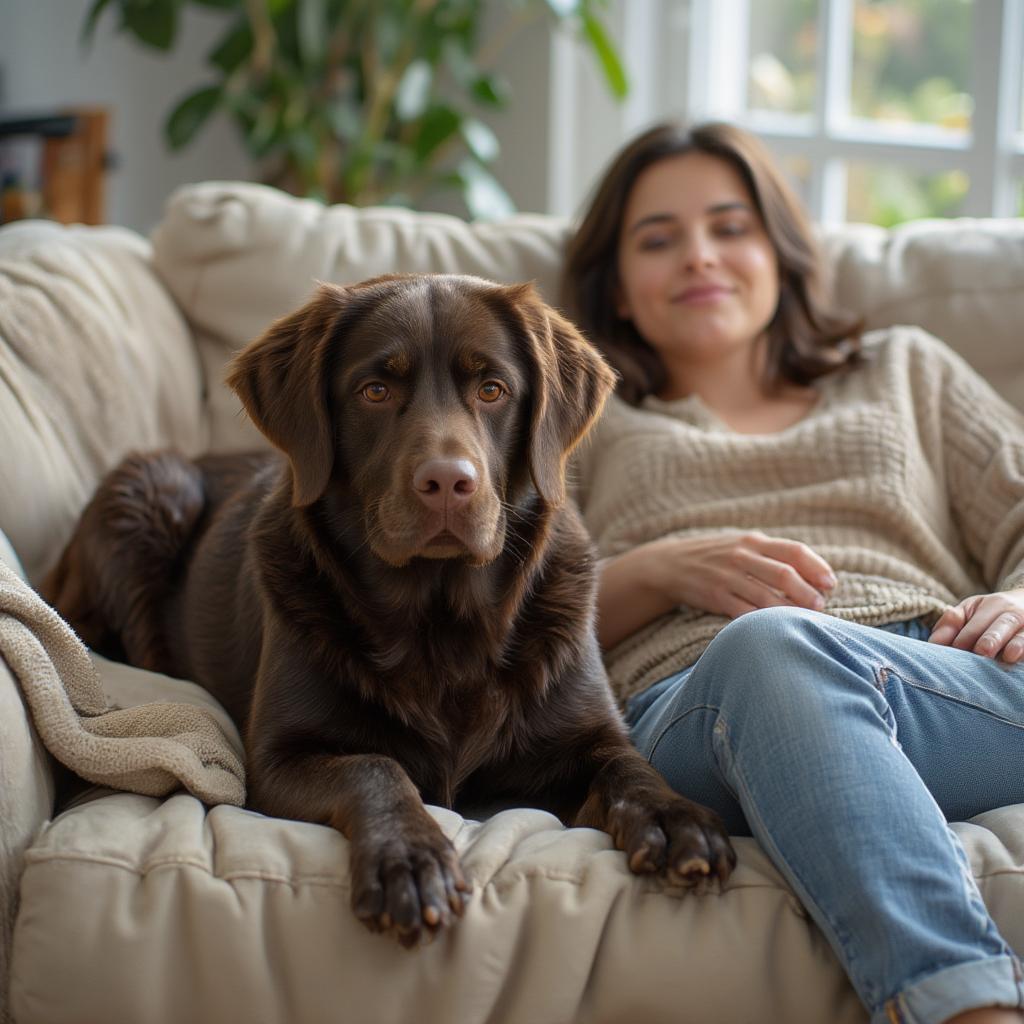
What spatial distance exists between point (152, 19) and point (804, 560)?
10.3 ft

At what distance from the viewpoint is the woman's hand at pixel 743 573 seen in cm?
194

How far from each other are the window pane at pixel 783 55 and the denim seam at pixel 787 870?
3.21 meters

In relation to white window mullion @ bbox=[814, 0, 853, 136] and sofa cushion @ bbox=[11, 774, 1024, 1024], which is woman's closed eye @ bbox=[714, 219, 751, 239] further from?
white window mullion @ bbox=[814, 0, 853, 136]

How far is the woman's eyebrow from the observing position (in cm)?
246

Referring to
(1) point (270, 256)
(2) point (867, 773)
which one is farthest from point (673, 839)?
(1) point (270, 256)

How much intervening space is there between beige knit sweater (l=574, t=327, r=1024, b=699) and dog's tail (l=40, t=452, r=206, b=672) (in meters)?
0.77

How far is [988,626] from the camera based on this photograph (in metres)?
1.81

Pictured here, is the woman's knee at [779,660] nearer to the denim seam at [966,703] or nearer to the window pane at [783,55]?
the denim seam at [966,703]

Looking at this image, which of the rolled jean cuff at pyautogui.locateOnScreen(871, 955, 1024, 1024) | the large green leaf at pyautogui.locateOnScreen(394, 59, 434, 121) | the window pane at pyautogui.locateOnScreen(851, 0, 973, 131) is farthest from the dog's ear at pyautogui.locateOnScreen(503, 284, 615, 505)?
the window pane at pyautogui.locateOnScreen(851, 0, 973, 131)

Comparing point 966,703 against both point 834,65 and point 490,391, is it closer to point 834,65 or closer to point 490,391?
point 490,391

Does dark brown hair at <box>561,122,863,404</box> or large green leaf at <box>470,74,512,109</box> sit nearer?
dark brown hair at <box>561,122,863,404</box>

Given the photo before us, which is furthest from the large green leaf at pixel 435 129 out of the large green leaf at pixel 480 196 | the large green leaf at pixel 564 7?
the large green leaf at pixel 564 7

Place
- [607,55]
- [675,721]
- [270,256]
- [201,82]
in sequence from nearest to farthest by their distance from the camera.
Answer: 1. [675,721]
2. [270,256]
3. [607,55]
4. [201,82]

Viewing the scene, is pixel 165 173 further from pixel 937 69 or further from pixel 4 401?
pixel 4 401
